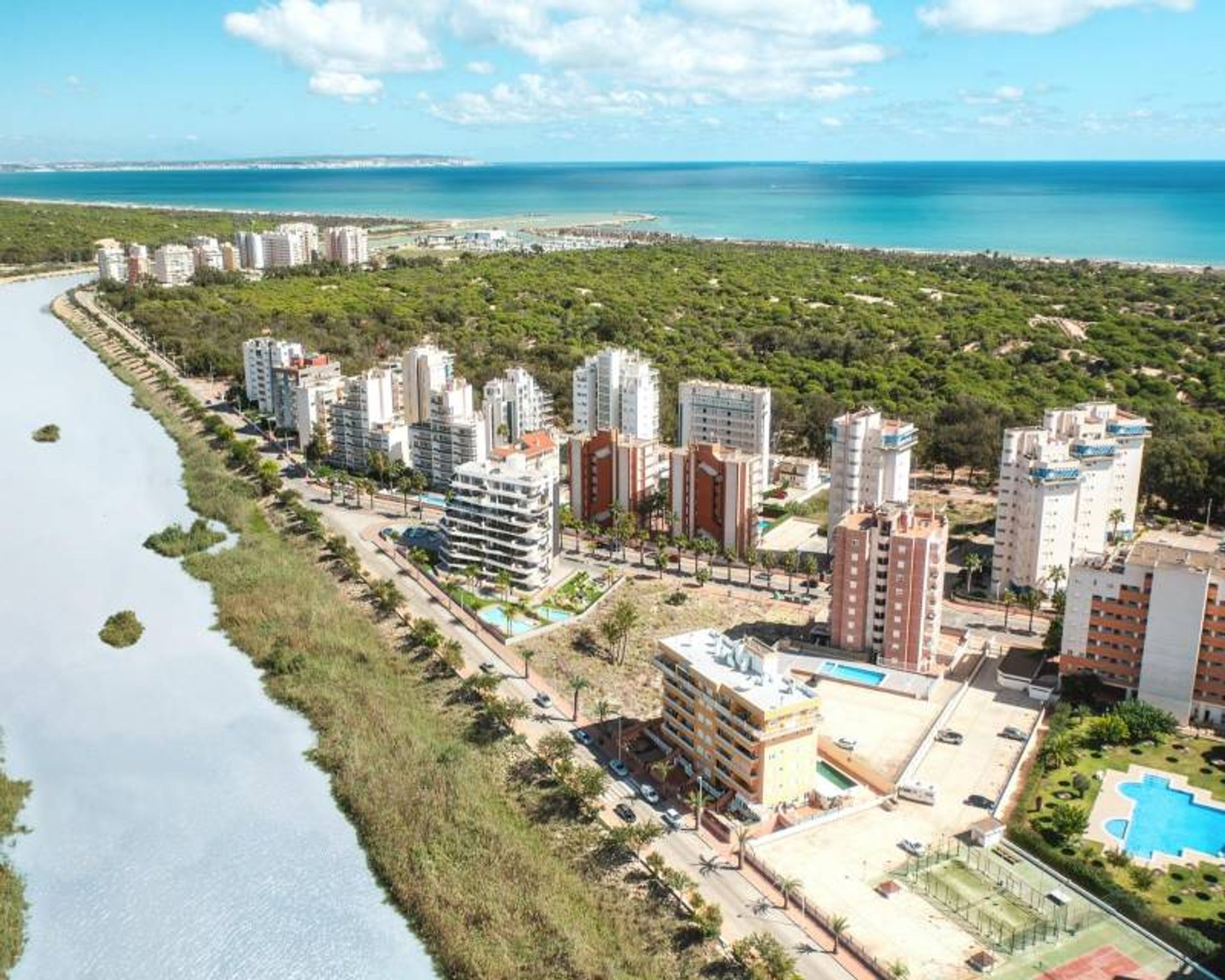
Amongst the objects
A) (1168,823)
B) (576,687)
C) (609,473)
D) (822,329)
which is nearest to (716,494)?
(609,473)

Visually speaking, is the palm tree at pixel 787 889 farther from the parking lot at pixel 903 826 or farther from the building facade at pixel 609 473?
the building facade at pixel 609 473

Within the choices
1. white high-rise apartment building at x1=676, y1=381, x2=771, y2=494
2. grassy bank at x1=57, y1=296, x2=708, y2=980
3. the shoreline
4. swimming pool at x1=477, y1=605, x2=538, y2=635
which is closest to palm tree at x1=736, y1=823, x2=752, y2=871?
grassy bank at x1=57, y1=296, x2=708, y2=980

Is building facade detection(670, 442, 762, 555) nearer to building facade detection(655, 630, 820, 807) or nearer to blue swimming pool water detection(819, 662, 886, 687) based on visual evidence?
blue swimming pool water detection(819, 662, 886, 687)

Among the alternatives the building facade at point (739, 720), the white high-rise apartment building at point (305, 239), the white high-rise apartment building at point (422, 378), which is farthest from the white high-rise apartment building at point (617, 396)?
the white high-rise apartment building at point (305, 239)

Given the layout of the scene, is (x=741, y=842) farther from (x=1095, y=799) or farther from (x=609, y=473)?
(x=609, y=473)

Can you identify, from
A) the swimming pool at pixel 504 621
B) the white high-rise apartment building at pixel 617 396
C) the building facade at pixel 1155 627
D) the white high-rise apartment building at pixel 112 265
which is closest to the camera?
the building facade at pixel 1155 627
